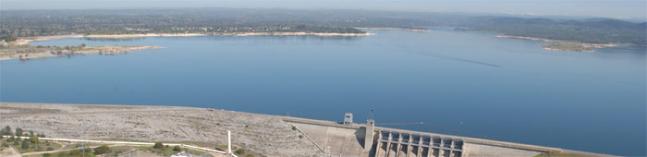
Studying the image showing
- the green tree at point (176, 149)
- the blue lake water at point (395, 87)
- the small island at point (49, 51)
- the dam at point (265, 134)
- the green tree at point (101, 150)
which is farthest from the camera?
the small island at point (49, 51)

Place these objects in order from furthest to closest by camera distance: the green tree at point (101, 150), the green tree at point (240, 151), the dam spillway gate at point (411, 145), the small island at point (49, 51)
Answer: the small island at point (49, 51), the dam spillway gate at point (411, 145), the green tree at point (240, 151), the green tree at point (101, 150)

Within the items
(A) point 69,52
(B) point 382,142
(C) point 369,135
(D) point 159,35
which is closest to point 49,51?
(A) point 69,52

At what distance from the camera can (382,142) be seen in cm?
2670

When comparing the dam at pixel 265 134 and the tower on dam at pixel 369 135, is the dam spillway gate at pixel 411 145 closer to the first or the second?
the dam at pixel 265 134

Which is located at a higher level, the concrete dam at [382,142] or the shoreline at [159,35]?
the concrete dam at [382,142]

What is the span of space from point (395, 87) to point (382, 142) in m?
19.3

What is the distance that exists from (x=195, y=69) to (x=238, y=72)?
4.67m

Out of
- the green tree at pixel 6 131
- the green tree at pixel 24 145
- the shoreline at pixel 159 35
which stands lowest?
the shoreline at pixel 159 35

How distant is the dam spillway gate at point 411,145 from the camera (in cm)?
2594

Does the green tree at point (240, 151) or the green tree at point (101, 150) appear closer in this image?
the green tree at point (101, 150)

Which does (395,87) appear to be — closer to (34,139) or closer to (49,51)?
(34,139)

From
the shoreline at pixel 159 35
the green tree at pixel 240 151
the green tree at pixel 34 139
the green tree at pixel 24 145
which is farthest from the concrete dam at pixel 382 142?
the shoreline at pixel 159 35

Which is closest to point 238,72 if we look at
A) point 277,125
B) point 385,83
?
point 385,83

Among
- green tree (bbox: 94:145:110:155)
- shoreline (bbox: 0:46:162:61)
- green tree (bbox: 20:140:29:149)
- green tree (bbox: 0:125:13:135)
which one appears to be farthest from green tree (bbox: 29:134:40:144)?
shoreline (bbox: 0:46:162:61)
